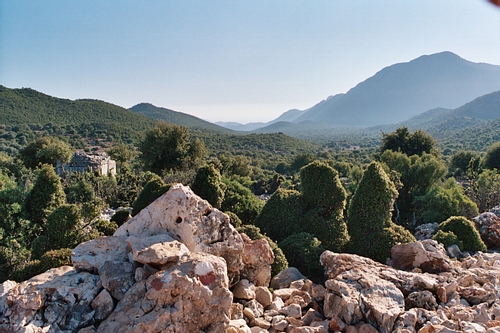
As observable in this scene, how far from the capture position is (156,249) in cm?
507

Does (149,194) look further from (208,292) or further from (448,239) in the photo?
(448,239)

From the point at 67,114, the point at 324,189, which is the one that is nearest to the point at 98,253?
the point at 324,189

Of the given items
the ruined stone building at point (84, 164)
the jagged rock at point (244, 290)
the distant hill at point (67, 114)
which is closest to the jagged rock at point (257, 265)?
the jagged rock at point (244, 290)

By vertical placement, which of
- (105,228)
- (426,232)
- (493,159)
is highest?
(105,228)

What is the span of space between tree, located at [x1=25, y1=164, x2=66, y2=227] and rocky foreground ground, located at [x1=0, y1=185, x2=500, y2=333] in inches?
252

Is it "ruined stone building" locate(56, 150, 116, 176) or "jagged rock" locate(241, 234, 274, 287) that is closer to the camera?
"jagged rock" locate(241, 234, 274, 287)

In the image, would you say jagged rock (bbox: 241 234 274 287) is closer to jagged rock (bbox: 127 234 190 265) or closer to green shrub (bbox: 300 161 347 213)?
jagged rock (bbox: 127 234 190 265)

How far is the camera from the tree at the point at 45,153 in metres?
34.8

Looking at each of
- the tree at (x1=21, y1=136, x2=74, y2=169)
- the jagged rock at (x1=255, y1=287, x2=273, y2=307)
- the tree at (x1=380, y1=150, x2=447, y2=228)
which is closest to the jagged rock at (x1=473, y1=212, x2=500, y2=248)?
the tree at (x1=380, y1=150, x2=447, y2=228)

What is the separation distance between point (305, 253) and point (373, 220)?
2210mm

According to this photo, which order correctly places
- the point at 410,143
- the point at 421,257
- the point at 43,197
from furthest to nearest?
the point at 410,143 → the point at 43,197 → the point at 421,257

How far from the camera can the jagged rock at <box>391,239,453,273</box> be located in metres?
7.51

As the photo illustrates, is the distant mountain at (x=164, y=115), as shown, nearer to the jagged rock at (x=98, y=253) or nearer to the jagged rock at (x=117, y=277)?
the jagged rock at (x=98, y=253)

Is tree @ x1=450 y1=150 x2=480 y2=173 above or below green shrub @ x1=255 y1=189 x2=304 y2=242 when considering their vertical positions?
below
